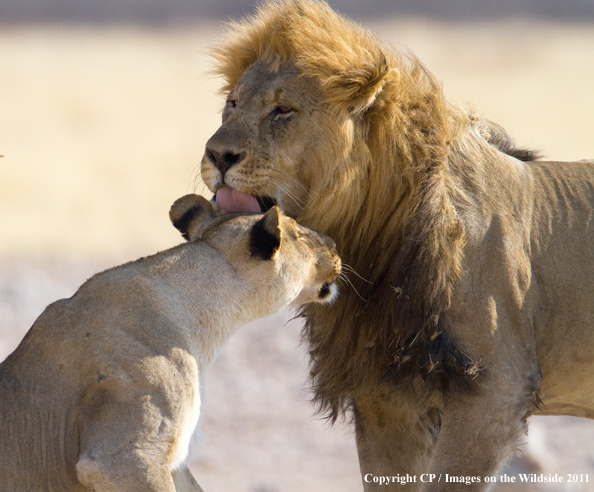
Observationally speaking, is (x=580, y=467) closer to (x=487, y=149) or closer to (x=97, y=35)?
(x=487, y=149)

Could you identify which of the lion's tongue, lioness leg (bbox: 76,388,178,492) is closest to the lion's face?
the lion's tongue

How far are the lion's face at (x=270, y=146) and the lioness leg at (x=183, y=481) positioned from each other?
969 mm

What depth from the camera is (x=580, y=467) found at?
21.2 ft

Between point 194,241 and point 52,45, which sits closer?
point 194,241

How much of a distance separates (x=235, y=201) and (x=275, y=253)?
0.94ft

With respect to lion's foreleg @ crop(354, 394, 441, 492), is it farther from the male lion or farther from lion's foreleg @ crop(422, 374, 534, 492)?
lion's foreleg @ crop(422, 374, 534, 492)

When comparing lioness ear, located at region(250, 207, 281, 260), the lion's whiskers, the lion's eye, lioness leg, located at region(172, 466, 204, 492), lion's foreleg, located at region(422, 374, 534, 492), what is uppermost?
the lion's eye

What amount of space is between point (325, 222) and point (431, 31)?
23.5 meters

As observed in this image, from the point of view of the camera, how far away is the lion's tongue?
3.43 meters

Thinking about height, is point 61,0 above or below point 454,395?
below

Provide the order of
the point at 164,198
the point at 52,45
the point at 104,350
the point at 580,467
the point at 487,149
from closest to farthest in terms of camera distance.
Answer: the point at 104,350 < the point at 487,149 < the point at 580,467 < the point at 164,198 < the point at 52,45

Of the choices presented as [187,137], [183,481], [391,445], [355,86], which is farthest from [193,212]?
[187,137]

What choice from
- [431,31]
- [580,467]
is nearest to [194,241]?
[580,467]

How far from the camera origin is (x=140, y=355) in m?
3.05
